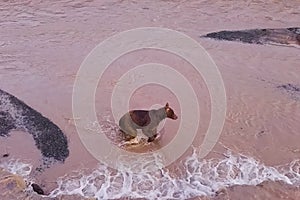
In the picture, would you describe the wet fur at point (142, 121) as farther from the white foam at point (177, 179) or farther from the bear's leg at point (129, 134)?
the white foam at point (177, 179)

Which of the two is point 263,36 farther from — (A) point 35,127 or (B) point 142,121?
(A) point 35,127

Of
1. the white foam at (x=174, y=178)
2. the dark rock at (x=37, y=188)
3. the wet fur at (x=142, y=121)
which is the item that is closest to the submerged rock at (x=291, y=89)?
the white foam at (x=174, y=178)

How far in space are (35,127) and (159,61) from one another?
328 centimetres

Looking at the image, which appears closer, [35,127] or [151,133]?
[151,133]

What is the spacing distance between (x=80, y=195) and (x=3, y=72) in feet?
12.9

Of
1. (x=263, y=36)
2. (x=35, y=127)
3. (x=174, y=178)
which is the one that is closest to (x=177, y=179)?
(x=174, y=178)

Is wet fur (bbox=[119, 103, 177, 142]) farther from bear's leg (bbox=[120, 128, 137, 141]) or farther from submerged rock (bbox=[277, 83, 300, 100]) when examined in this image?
submerged rock (bbox=[277, 83, 300, 100])

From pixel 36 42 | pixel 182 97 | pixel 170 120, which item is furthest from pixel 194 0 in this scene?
pixel 170 120

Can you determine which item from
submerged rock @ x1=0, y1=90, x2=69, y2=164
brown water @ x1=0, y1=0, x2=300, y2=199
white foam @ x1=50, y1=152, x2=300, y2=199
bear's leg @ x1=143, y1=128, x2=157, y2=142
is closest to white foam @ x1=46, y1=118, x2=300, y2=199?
white foam @ x1=50, y1=152, x2=300, y2=199

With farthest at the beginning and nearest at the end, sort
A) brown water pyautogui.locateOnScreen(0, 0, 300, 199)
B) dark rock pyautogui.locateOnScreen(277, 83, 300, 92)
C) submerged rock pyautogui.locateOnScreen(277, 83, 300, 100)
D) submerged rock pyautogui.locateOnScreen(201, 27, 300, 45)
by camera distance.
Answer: submerged rock pyautogui.locateOnScreen(201, 27, 300, 45) < dark rock pyautogui.locateOnScreen(277, 83, 300, 92) < submerged rock pyautogui.locateOnScreen(277, 83, 300, 100) < brown water pyautogui.locateOnScreen(0, 0, 300, 199)

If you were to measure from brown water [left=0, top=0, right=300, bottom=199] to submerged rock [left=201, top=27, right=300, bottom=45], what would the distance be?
1.01 feet

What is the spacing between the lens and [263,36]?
10.5 metres

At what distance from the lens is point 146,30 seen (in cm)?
1097

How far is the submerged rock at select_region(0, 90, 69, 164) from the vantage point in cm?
656
